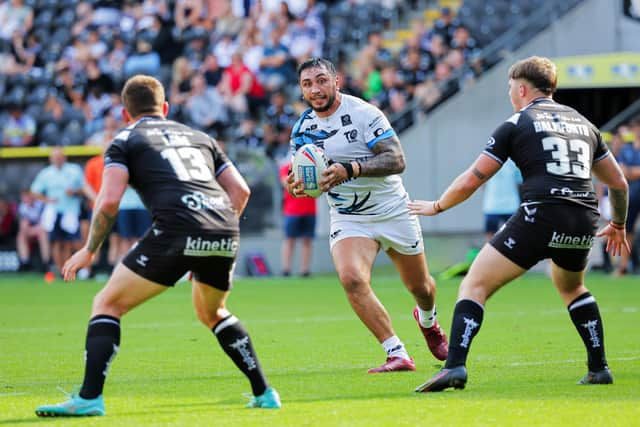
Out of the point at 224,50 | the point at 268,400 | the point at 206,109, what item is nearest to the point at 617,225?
the point at 268,400

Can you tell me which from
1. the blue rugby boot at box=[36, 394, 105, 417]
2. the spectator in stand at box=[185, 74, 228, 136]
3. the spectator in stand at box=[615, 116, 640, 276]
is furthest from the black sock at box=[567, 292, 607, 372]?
the spectator in stand at box=[185, 74, 228, 136]

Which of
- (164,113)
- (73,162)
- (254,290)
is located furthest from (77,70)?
(164,113)

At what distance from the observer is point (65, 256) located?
892 inches

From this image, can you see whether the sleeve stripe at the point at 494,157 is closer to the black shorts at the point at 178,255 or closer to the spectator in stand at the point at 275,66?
the black shorts at the point at 178,255

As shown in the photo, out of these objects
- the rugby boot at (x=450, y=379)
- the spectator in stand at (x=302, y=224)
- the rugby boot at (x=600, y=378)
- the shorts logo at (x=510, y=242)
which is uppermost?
the shorts logo at (x=510, y=242)

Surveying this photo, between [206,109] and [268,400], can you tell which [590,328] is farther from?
[206,109]

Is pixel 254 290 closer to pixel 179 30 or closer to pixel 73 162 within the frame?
pixel 73 162

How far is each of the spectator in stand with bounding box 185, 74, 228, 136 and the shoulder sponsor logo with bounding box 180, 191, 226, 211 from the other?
17.3 m

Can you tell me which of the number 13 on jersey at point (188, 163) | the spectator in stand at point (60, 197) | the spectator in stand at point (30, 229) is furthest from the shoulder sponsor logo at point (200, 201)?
the spectator in stand at point (30, 229)

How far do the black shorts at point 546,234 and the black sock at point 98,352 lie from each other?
246 cm

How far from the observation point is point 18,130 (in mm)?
25531

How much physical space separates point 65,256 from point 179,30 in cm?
716

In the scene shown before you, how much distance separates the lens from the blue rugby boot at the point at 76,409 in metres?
6.61

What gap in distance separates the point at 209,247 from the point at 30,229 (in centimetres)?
1765
